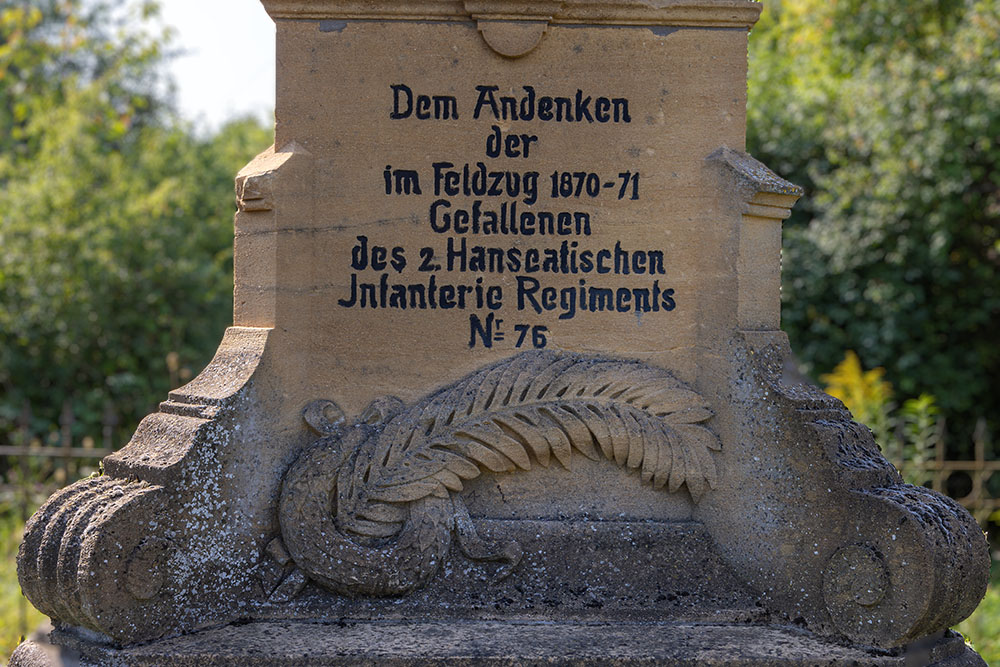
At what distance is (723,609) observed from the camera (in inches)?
126

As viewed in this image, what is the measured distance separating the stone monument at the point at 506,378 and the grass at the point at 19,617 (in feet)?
6.16

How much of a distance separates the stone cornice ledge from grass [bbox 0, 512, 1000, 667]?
9.97ft

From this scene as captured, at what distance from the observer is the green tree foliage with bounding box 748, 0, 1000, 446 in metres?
8.04

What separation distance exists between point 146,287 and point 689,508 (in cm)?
650

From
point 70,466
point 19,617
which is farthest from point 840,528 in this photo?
point 70,466

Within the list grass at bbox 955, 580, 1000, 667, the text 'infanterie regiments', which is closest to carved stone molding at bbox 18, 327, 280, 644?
the text 'infanterie regiments'

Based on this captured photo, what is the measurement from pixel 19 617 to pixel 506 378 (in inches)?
131

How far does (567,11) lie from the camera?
11.0 ft

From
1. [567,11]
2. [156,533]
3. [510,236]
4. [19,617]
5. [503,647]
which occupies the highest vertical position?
[567,11]

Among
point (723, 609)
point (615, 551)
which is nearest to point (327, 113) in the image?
point (615, 551)

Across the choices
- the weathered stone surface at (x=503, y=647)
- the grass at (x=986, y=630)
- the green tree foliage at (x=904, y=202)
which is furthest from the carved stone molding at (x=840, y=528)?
the green tree foliage at (x=904, y=202)

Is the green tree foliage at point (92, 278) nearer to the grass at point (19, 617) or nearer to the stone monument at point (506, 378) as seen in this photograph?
the grass at point (19, 617)

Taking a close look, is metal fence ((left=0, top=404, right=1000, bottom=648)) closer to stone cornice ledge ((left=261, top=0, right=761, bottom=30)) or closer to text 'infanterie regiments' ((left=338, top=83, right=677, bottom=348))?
text 'infanterie regiments' ((left=338, top=83, right=677, bottom=348))

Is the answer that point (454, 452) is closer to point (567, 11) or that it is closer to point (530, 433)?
point (530, 433)
